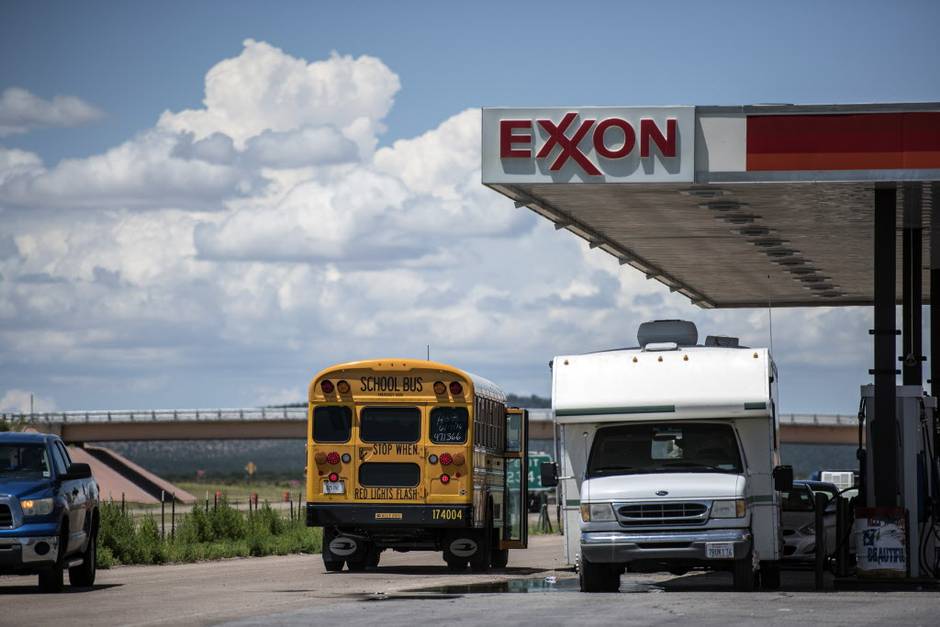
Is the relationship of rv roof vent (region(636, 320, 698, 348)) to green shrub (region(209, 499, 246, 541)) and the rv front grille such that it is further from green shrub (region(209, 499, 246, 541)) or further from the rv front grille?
green shrub (region(209, 499, 246, 541))

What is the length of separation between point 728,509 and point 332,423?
795 centimetres

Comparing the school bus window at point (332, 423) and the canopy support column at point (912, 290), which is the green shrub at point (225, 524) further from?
the canopy support column at point (912, 290)

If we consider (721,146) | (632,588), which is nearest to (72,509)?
(632,588)

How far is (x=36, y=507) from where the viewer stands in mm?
21078

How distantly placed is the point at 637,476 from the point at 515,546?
8108 mm

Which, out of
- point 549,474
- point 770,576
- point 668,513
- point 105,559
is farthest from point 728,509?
point 105,559

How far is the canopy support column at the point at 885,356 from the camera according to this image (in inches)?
907

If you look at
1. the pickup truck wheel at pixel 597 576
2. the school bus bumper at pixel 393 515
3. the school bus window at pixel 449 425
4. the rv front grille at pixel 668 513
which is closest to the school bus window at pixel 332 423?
the school bus bumper at pixel 393 515

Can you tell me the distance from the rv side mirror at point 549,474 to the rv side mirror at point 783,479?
269 cm

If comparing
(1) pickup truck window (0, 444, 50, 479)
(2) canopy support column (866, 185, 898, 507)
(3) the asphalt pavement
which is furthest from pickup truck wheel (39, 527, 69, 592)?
(2) canopy support column (866, 185, 898, 507)

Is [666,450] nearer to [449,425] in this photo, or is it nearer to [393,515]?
[449,425]

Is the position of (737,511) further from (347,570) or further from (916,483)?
(347,570)

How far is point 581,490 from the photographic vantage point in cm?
2108

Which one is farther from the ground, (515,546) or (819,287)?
(819,287)
